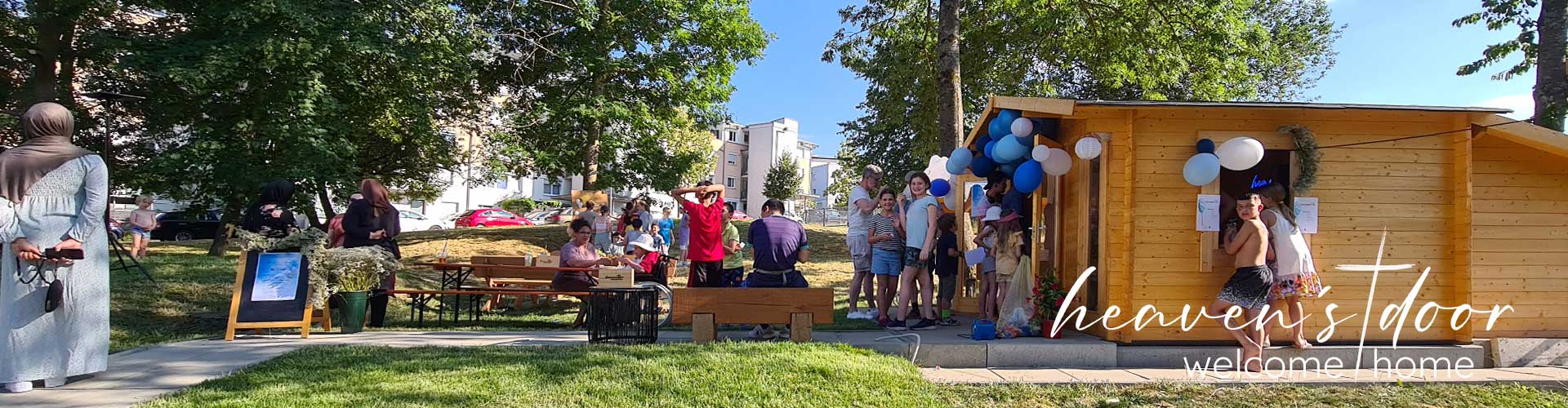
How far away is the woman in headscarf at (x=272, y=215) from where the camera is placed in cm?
723

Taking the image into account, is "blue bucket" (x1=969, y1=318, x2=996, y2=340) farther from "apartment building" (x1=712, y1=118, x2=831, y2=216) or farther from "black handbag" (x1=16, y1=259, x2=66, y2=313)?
"apartment building" (x1=712, y1=118, x2=831, y2=216)

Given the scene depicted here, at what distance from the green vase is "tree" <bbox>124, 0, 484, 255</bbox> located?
5.26 metres

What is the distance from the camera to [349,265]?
719 centimetres

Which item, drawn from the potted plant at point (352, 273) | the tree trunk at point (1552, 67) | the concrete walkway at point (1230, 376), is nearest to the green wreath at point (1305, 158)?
the concrete walkway at point (1230, 376)

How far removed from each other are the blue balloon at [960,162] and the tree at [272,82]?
852 centimetres

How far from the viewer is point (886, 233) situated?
7.55m

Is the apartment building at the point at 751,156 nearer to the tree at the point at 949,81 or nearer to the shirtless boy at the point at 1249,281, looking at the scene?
Result: the tree at the point at 949,81

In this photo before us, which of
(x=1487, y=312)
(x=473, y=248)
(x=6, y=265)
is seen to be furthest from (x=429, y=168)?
(x=1487, y=312)

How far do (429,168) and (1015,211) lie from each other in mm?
15934

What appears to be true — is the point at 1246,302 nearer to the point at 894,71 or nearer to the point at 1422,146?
the point at 1422,146

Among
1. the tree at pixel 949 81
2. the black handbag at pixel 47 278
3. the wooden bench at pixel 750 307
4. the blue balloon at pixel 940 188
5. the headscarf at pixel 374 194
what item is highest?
the tree at pixel 949 81

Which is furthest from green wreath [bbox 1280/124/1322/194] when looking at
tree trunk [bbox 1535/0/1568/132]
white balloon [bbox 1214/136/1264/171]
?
tree trunk [bbox 1535/0/1568/132]

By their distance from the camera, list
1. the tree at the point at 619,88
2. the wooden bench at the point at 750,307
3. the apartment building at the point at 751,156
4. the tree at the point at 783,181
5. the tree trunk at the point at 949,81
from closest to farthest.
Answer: the wooden bench at the point at 750,307
the tree trunk at the point at 949,81
the tree at the point at 619,88
the tree at the point at 783,181
the apartment building at the point at 751,156

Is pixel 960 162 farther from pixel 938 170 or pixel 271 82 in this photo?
pixel 271 82
